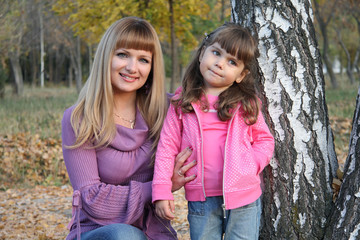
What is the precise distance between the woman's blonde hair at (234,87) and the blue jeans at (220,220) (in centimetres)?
48

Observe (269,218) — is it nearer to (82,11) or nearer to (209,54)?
(209,54)

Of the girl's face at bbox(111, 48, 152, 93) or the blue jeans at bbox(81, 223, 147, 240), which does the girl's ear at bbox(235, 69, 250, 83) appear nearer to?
the girl's face at bbox(111, 48, 152, 93)

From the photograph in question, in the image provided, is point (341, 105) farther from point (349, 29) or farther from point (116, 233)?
point (349, 29)

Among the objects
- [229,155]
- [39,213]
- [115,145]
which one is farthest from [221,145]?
[39,213]

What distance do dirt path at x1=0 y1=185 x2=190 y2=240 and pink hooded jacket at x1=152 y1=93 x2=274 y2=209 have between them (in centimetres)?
154

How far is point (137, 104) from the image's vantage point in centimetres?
264

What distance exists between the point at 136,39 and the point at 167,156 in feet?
2.48

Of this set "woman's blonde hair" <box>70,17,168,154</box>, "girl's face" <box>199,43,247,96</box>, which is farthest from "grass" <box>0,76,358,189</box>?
"girl's face" <box>199,43,247,96</box>

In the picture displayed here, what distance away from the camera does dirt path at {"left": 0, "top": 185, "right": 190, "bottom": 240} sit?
12.6ft

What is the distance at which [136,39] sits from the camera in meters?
2.41

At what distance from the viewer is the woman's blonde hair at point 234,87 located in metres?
2.19

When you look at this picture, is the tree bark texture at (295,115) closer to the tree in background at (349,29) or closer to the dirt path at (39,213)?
the dirt path at (39,213)

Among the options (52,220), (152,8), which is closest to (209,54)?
(52,220)

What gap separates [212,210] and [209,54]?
888 mm
